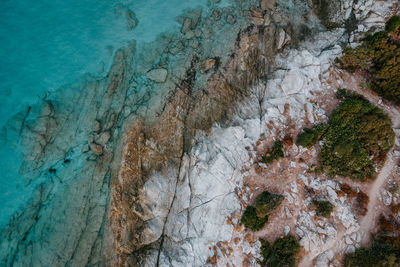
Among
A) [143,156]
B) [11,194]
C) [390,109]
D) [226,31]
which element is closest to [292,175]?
[390,109]

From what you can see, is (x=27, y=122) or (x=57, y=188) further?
(x=27, y=122)

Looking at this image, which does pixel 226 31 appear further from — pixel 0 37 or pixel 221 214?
pixel 0 37

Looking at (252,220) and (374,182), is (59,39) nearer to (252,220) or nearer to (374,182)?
(252,220)

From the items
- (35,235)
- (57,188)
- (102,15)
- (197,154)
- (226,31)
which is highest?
(102,15)

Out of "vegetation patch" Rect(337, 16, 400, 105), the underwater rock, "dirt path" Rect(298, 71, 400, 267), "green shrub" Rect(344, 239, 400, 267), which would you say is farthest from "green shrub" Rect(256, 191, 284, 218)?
"vegetation patch" Rect(337, 16, 400, 105)

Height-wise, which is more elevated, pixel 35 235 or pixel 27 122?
pixel 27 122

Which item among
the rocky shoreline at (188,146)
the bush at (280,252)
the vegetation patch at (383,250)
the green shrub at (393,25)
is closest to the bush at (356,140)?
the rocky shoreline at (188,146)

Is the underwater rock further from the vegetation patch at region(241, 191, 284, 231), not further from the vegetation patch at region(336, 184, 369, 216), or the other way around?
the vegetation patch at region(336, 184, 369, 216)

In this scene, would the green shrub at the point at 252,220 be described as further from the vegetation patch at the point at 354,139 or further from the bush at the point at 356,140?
the bush at the point at 356,140
